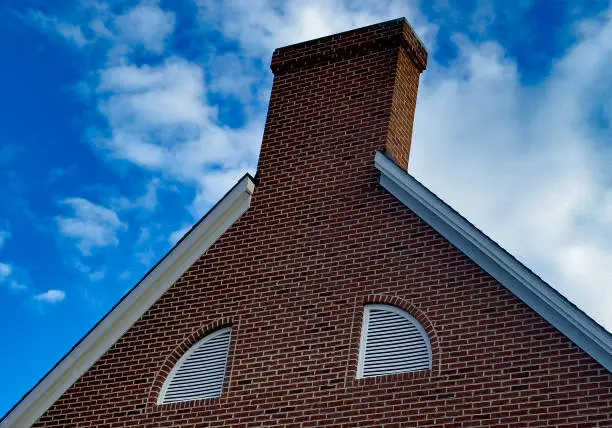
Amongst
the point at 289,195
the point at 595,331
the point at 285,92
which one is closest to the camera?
the point at 595,331

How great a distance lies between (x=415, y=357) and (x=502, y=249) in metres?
1.83

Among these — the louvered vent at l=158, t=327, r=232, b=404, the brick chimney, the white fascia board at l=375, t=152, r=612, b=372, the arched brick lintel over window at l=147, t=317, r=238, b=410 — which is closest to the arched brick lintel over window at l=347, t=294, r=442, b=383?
the white fascia board at l=375, t=152, r=612, b=372

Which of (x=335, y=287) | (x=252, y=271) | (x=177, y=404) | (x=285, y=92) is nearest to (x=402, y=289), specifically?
(x=335, y=287)

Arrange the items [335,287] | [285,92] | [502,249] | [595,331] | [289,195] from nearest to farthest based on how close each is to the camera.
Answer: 1. [595,331]
2. [502,249]
3. [335,287]
4. [289,195]
5. [285,92]

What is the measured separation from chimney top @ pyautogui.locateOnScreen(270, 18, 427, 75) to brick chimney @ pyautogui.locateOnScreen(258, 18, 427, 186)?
2 cm

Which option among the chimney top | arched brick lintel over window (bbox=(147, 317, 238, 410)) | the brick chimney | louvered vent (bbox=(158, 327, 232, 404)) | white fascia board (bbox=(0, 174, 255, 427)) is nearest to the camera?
louvered vent (bbox=(158, 327, 232, 404))

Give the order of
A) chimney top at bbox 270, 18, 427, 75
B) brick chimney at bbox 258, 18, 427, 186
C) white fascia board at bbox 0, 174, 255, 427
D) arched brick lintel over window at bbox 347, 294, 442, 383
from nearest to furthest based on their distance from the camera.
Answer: arched brick lintel over window at bbox 347, 294, 442, 383 → white fascia board at bbox 0, 174, 255, 427 → brick chimney at bbox 258, 18, 427, 186 → chimney top at bbox 270, 18, 427, 75

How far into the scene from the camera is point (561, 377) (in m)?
Answer: 14.7

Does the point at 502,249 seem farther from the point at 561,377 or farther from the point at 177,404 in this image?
the point at 177,404

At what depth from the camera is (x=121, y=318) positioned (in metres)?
18.5

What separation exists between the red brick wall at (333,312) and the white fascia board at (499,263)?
12 centimetres

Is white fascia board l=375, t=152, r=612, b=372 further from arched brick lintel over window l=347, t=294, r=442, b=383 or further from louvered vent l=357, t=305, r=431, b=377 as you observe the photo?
louvered vent l=357, t=305, r=431, b=377

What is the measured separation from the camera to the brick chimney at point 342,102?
18609 millimetres

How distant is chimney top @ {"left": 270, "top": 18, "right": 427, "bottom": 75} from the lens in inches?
770
